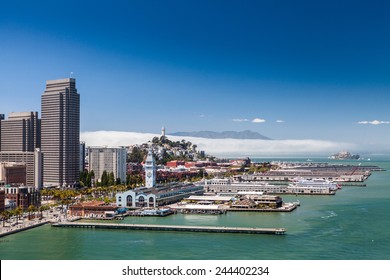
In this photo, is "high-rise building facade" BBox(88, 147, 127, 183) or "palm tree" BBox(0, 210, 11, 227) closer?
"palm tree" BBox(0, 210, 11, 227)

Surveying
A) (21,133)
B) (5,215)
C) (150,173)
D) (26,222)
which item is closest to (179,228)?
(26,222)

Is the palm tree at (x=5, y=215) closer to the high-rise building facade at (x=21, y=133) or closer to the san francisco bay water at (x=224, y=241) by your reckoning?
the san francisco bay water at (x=224, y=241)

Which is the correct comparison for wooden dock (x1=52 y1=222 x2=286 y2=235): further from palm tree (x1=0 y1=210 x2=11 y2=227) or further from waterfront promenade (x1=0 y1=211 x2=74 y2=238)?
palm tree (x1=0 y1=210 x2=11 y2=227)

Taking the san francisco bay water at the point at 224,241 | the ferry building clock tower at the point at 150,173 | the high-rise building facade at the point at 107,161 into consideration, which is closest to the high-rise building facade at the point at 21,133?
the high-rise building facade at the point at 107,161

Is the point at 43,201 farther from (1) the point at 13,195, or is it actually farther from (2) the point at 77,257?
(2) the point at 77,257

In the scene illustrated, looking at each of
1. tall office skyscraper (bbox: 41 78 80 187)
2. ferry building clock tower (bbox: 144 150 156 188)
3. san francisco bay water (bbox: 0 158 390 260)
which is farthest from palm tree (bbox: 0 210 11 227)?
tall office skyscraper (bbox: 41 78 80 187)
